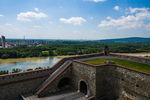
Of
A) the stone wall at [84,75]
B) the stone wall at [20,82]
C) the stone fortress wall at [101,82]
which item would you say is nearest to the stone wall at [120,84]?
the stone fortress wall at [101,82]

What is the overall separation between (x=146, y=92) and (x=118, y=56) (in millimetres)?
7265

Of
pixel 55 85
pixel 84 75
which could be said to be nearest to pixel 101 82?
pixel 84 75

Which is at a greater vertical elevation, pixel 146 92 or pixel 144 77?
pixel 144 77

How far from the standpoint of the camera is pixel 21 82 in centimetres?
1208

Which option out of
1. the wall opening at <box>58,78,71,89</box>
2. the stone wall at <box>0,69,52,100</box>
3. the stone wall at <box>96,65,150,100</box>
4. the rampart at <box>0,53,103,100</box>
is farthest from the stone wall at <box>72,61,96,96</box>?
the stone wall at <box>0,69,52,100</box>

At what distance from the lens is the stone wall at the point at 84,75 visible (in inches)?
430

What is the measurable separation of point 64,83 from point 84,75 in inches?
137

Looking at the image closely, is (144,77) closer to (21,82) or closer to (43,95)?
(43,95)

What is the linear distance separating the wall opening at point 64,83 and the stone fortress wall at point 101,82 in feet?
3.44

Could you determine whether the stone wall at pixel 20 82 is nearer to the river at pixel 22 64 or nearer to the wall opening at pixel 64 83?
the wall opening at pixel 64 83

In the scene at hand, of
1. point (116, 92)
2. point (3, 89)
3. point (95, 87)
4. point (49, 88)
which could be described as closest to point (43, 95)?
point (49, 88)

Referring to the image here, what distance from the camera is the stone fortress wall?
9.15m

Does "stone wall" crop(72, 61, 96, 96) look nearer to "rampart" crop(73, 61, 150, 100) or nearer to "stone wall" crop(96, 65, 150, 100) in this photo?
"rampart" crop(73, 61, 150, 100)

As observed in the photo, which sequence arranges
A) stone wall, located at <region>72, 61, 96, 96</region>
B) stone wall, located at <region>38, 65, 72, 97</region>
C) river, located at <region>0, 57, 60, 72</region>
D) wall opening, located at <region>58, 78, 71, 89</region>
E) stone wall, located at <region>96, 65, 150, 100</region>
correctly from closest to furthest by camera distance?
stone wall, located at <region>96, 65, 150, 100</region> < stone wall, located at <region>72, 61, 96, 96</region> < stone wall, located at <region>38, 65, 72, 97</region> < wall opening, located at <region>58, 78, 71, 89</region> < river, located at <region>0, 57, 60, 72</region>
